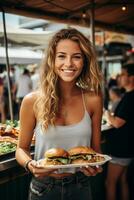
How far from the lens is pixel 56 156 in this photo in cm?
193

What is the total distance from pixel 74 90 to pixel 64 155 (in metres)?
0.53

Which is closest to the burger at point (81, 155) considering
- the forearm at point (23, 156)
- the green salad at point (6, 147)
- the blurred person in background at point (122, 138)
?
the forearm at point (23, 156)

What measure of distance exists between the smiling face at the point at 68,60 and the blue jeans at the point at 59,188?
0.65 m

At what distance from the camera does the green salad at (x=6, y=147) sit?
104 inches

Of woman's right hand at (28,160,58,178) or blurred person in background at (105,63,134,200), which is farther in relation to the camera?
blurred person in background at (105,63,134,200)

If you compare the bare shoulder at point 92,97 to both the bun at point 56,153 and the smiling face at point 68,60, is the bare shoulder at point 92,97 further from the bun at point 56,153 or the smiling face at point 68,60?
the bun at point 56,153

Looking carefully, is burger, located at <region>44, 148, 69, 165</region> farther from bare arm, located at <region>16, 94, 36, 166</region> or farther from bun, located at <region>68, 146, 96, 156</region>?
bare arm, located at <region>16, 94, 36, 166</region>

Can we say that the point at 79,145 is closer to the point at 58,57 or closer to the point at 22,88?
the point at 58,57

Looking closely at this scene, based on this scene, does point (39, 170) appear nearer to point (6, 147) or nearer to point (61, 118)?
point (61, 118)

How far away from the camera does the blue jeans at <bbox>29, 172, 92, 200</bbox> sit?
2.04m

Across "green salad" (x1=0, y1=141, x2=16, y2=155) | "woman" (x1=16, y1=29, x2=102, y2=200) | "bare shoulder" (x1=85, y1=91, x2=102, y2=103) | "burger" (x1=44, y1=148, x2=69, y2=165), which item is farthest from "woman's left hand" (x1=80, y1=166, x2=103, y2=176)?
"green salad" (x1=0, y1=141, x2=16, y2=155)

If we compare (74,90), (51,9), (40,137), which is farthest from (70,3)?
(40,137)

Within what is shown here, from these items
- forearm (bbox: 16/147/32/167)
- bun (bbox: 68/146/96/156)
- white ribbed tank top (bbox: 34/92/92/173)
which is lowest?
forearm (bbox: 16/147/32/167)

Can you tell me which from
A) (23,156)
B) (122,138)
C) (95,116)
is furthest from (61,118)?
(122,138)
